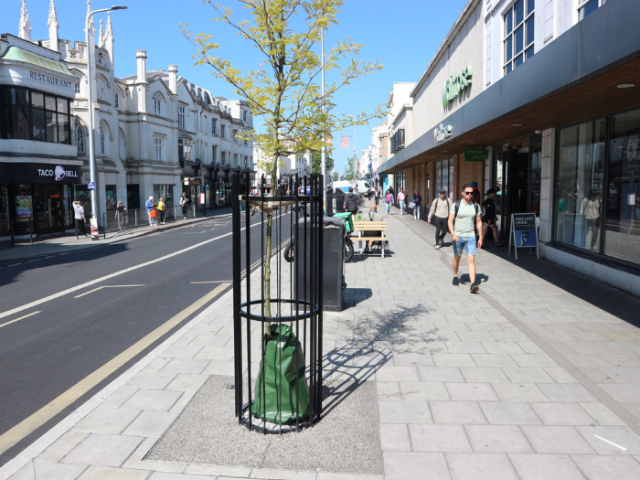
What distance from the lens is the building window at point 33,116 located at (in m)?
22.1

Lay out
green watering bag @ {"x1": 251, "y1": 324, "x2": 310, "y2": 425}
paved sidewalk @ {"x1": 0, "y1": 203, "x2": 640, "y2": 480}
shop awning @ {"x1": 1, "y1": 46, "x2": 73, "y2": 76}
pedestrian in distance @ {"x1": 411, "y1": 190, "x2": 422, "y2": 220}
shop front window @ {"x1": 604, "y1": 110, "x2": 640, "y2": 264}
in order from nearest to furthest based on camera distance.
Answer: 1. paved sidewalk @ {"x1": 0, "y1": 203, "x2": 640, "y2": 480}
2. green watering bag @ {"x1": 251, "y1": 324, "x2": 310, "y2": 425}
3. shop front window @ {"x1": 604, "y1": 110, "x2": 640, "y2": 264}
4. shop awning @ {"x1": 1, "y1": 46, "x2": 73, "y2": 76}
5. pedestrian in distance @ {"x1": 411, "y1": 190, "x2": 422, "y2": 220}

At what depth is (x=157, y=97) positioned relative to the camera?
131 ft

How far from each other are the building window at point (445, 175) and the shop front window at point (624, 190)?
43.9ft

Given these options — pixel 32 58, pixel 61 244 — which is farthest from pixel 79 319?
pixel 32 58

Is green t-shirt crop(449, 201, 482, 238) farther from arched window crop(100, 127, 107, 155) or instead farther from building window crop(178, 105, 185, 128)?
building window crop(178, 105, 185, 128)

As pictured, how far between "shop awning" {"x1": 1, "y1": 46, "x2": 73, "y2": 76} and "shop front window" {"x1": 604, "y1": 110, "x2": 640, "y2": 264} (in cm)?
2256

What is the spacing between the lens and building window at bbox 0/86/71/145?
22062 mm

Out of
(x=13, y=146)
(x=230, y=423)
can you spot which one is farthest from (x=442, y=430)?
(x=13, y=146)

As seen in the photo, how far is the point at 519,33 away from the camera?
1357 centimetres

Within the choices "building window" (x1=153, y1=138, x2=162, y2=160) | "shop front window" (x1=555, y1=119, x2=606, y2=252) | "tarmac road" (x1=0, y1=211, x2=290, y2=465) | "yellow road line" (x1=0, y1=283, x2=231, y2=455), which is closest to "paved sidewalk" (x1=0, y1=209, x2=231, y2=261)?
"tarmac road" (x1=0, y1=211, x2=290, y2=465)

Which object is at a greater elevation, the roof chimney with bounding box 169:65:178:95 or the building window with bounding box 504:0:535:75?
Result: the roof chimney with bounding box 169:65:178:95

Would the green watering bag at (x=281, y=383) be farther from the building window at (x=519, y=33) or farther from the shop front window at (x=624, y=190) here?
the building window at (x=519, y=33)

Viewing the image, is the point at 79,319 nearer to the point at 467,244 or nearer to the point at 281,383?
the point at 281,383

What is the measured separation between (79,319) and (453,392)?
5886 mm
